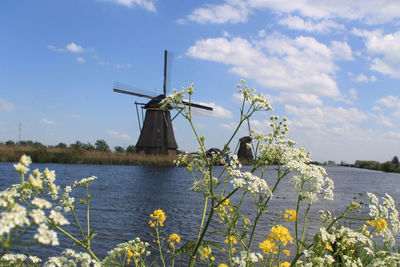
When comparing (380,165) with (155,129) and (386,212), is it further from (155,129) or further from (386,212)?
(386,212)

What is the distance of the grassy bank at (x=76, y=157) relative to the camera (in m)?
31.8

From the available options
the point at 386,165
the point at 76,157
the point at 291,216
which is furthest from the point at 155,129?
the point at 386,165

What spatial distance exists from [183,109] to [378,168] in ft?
281

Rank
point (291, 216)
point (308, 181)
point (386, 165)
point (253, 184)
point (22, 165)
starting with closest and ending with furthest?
point (22, 165) → point (308, 181) → point (253, 184) → point (291, 216) → point (386, 165)

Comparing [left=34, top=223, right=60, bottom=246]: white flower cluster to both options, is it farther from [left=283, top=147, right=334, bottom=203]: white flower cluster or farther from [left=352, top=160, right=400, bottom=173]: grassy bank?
[left=352, top=160, right=400, bottom=173]: grassy bank

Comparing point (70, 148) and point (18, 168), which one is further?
point (70, 148)

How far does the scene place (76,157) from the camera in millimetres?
34281

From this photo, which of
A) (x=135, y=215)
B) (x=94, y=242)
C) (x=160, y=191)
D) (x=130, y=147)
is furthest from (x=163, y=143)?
→ (x=94, y=242)

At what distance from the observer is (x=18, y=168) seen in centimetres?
151

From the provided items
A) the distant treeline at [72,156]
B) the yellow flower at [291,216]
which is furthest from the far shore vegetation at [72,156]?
the yellow flower at [291,216]

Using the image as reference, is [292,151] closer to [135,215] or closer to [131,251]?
[131,251]

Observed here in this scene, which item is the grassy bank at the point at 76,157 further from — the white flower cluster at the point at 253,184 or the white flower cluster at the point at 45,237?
the white flower cluster at the point at 45,237

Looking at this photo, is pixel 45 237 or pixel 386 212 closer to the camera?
pixel 45 237

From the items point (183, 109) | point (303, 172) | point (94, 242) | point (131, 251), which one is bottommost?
point (94, 242)
